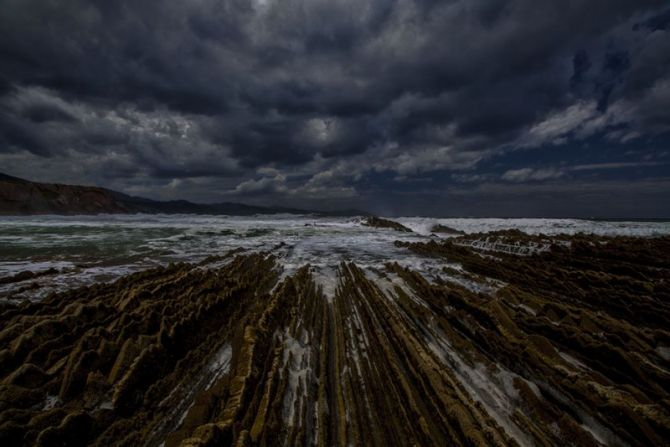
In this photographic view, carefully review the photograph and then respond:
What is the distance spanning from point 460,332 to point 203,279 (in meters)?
7.56

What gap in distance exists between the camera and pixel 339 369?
4176 mm

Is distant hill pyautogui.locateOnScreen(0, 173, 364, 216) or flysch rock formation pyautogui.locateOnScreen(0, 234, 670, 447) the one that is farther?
distant hill pyautogui.locateOnScreen(0, 173, 364, 216)

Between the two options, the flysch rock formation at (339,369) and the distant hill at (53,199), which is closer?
the flysch rock formation at (339,369)

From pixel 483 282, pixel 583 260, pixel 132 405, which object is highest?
pixel 583 260

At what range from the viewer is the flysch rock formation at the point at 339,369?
2965mm

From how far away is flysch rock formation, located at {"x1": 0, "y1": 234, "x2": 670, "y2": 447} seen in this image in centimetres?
296

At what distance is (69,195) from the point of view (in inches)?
3022

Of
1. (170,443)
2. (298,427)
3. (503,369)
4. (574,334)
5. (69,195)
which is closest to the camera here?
(170,443)

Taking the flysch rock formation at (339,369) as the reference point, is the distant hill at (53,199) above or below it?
above

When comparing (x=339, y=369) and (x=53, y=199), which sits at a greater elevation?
(x=53, y=199)

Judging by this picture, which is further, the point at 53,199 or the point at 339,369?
the point at 53,199

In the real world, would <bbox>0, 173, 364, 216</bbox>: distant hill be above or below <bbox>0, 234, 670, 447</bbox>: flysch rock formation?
above

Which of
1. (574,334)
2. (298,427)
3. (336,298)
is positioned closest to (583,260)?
(574,334)

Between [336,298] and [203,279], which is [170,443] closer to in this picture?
[336,298]
